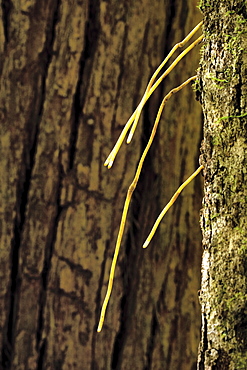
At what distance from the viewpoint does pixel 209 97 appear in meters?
0.43

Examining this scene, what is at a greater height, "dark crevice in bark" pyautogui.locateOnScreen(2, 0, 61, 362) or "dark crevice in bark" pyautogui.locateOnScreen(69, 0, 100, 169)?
"dark crevice in bark" pyautogui.locateOnScreen(69, 0, 100, 169)

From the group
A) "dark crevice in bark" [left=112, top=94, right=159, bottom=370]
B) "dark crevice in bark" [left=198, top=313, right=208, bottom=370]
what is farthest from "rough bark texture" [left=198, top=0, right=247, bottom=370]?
"dark crevice in bark" [left=112, top=94, right=159, bottom=370]

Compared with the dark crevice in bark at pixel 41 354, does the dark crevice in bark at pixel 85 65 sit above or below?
above

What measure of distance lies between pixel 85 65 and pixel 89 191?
0.48 ft

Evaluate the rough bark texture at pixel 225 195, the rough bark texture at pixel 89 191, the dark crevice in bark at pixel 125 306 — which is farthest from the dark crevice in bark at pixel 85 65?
the rough bark texture at pixel 225 195

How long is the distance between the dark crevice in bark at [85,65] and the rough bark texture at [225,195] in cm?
28

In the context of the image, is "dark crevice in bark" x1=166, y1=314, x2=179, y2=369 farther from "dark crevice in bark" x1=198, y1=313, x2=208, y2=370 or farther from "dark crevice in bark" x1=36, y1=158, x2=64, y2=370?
"dark crevice in bark" x1=198, y1=313, x2=208, y2=370

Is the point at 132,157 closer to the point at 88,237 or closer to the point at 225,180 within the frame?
the point at 88,237

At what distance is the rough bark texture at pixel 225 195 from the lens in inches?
15.9

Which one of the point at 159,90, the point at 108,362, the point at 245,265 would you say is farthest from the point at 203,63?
the point at 108,362

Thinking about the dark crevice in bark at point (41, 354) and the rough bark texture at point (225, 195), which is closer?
the rough bark texture at point (225, 195)

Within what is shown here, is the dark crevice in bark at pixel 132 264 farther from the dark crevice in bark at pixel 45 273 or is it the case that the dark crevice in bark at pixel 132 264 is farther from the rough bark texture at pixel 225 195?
the rough bark texture at pixel 225 195

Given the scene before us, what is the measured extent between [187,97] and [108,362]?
0.32 metres

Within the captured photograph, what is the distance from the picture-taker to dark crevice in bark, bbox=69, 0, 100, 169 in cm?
70
